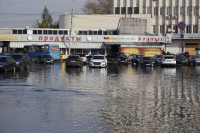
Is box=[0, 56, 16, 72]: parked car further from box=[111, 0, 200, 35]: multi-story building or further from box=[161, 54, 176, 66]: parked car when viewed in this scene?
box=[111, 0, 200, 35]: multi-story building

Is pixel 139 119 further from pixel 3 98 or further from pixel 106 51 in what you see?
pixel 106 51

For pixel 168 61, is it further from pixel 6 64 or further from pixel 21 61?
pixel 6 64

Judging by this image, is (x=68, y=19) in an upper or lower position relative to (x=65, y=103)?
upper

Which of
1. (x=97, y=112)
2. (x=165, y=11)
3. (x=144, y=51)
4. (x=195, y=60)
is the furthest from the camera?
(x=165, y=11)

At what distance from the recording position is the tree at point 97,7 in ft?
380

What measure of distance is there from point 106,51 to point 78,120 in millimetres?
75811

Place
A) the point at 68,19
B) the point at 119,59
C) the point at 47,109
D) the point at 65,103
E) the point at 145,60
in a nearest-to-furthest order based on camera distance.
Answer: the point at 47,109
the point at 65,103
the point at 145,60
the point at 119,59
the point at 68,19

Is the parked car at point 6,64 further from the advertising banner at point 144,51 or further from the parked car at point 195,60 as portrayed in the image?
the advertising banner at point 144,51

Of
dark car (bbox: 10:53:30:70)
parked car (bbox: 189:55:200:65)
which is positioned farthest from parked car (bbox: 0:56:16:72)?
parked car (bbox: 189:55:200:65)

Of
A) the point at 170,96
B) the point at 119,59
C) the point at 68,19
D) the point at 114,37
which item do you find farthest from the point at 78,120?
the point at 68,19

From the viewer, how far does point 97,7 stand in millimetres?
116938

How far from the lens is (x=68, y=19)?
99.0 meters

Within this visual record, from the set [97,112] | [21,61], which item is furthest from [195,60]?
[97,112]

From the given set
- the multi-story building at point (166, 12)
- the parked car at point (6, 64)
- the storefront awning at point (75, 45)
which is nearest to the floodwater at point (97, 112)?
the parked car at point (6, 64)
